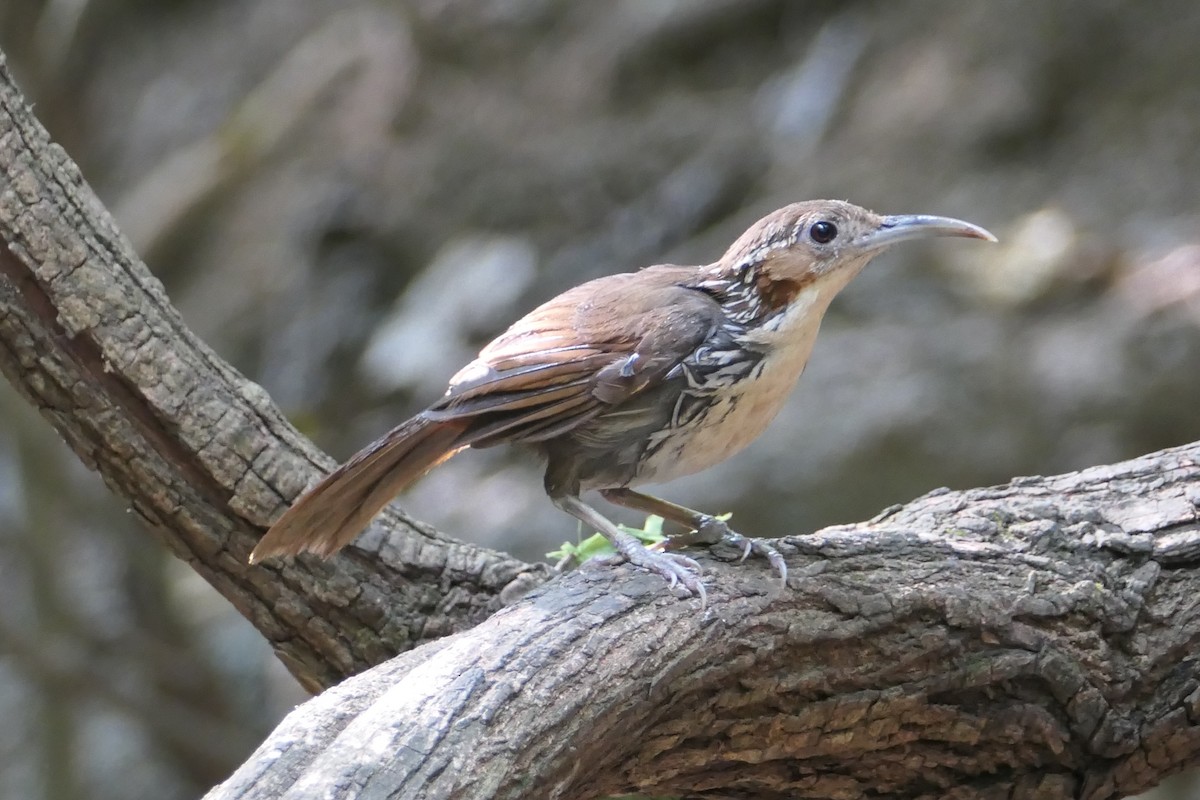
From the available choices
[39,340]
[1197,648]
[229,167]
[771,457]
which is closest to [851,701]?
[1197,648]

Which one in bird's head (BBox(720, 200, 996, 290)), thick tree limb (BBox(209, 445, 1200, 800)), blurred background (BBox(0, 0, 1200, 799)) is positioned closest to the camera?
thick tree limb (BBox(209, 445, 1200, 800))

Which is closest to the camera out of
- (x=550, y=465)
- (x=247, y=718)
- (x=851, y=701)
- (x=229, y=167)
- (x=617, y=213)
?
(x=851, y=701)

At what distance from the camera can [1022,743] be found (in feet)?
9.75

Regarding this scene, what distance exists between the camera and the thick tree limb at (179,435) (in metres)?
2.81

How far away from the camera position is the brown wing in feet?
9.59

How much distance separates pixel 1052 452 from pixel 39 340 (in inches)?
184

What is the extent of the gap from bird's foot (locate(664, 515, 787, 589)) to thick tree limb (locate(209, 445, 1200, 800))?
1.7 inches

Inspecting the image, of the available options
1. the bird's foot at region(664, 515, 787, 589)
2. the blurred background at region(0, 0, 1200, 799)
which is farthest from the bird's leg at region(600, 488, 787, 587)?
the blurred background at region(0, 0, 1200, 799)

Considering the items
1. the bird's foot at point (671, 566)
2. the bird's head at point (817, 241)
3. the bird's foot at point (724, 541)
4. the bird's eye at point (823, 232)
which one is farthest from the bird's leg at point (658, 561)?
the bird's eye at point (823, 232)

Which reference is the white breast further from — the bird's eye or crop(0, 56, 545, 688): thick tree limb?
crop(0, 56, 545, 688): thick tree limb

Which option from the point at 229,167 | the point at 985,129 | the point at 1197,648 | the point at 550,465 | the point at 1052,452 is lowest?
the point at 1197,648

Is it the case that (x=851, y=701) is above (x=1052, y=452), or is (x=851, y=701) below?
below

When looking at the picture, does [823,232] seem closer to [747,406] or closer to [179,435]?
[747,406]

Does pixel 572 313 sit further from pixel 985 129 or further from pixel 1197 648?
pixel 985 129
